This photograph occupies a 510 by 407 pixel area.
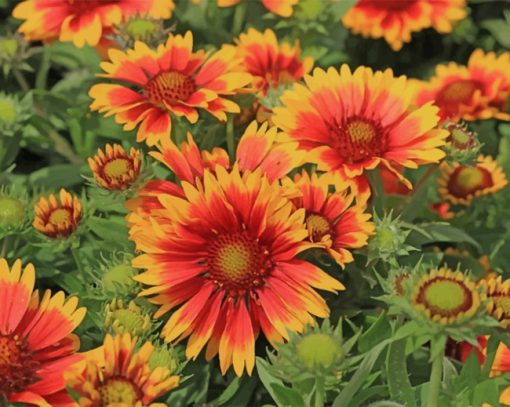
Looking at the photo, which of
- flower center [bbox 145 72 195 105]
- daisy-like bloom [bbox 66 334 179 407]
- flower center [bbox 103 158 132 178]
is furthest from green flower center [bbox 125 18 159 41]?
daisy-like bloom [bbox 66 334 179 407]

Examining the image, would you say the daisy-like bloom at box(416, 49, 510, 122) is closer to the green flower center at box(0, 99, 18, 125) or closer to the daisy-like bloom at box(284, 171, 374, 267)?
the daisy-like bloom at box(284, 171, 374, 267)

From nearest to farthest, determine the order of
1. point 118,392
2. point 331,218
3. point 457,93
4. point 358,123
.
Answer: point 118,392 < point 331,218 < point 358,123 < point 457,93

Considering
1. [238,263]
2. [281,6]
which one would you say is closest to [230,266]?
[238,263]

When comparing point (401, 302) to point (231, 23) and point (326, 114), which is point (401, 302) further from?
point (231, 23)

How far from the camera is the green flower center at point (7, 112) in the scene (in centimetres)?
162

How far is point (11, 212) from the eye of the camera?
54.7 inches

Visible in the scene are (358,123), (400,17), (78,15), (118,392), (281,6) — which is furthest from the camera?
(400,17)

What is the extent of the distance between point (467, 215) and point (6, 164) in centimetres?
95

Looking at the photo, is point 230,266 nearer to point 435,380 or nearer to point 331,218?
point 331,218

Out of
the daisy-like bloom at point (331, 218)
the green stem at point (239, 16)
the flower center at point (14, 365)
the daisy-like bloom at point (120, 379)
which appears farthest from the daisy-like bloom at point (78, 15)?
the daisy-like bloom at point (120, 379)

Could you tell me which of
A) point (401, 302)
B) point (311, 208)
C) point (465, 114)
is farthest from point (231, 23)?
point (401, 302)

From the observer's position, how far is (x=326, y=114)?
4.67 feet

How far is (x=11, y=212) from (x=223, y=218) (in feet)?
1.26

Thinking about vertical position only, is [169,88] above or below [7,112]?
above
